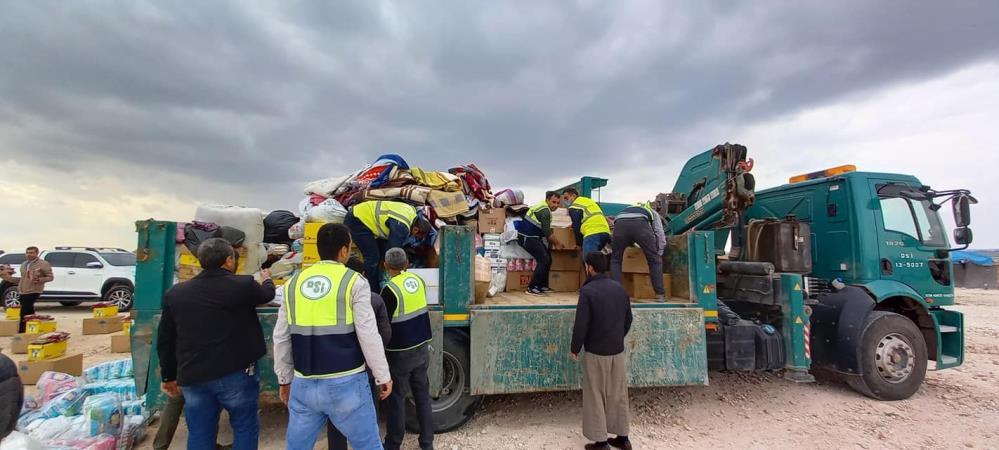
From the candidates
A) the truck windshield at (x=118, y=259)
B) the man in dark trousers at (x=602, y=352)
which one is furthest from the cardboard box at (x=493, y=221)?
the truck windshield at (x=118, y=259)

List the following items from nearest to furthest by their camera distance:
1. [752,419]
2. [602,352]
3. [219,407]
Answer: [219,407] → [602,352] → [752,419]

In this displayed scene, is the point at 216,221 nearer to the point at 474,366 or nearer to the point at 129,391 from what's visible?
the point at 129,391

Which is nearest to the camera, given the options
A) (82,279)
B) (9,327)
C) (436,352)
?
(436,352)

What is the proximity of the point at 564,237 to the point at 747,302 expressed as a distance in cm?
224

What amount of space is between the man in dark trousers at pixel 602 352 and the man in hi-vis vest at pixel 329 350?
5.58 feet

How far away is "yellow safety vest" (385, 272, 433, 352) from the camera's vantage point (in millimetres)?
3350

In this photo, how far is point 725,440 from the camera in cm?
411

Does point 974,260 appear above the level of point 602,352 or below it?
above

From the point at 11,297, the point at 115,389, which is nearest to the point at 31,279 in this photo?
the point at 11,297

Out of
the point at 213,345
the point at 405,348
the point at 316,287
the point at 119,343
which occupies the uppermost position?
the point at 316,287

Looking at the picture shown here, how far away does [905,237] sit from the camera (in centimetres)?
542

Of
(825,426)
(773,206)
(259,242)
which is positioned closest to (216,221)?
(259,242)

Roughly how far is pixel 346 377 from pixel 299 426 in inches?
14.8

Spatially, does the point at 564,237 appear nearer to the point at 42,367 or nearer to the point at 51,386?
the point at 51,386
